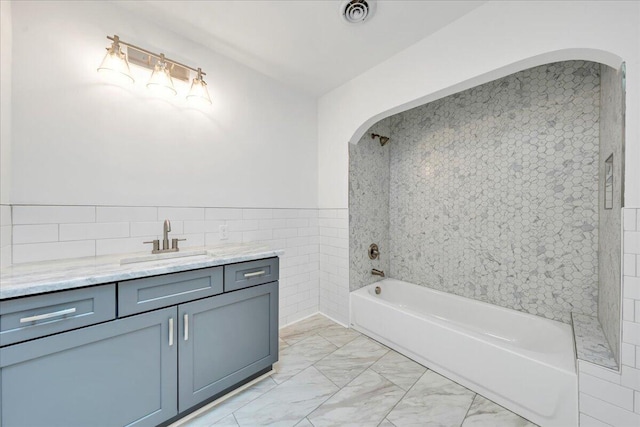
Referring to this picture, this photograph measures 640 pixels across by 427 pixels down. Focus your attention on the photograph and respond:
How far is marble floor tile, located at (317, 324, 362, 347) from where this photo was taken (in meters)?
2.27

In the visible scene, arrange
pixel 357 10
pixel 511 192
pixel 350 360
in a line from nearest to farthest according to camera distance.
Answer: pixel 357 10 < pixel 350 360 < pixel 511 192

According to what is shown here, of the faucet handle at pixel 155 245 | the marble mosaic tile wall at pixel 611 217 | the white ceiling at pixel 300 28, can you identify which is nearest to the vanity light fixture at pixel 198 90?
the white ceiling at pixel 300 28

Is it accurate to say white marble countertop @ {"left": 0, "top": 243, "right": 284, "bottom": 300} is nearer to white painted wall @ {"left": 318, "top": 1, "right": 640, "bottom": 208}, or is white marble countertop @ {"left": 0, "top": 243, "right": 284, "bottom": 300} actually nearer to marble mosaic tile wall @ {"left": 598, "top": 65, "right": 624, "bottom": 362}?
white painted wall @ {"left": 318, "top": 1, "right": 640, "bottom": 208}

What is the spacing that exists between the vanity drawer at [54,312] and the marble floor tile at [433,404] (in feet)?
5.32

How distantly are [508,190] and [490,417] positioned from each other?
1668 millimetres

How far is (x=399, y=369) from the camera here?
1.88 m

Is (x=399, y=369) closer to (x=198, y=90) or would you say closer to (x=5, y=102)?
(x=198, y=90)

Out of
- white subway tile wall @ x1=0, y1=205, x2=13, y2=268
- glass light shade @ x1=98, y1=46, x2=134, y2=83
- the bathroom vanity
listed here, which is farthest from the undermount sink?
glass light shade @ x1=98, y1=46, x2=134, y2=83

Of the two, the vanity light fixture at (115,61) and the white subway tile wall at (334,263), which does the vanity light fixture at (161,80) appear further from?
the white subway tile wall at (334,263)

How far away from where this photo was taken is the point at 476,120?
230 cm

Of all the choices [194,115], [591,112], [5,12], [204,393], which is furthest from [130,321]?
[591,112]

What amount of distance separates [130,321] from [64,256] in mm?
700

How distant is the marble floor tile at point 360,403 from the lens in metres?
1.41

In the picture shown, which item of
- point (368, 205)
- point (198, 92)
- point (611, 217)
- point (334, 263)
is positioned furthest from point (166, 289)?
point (611, 217)
